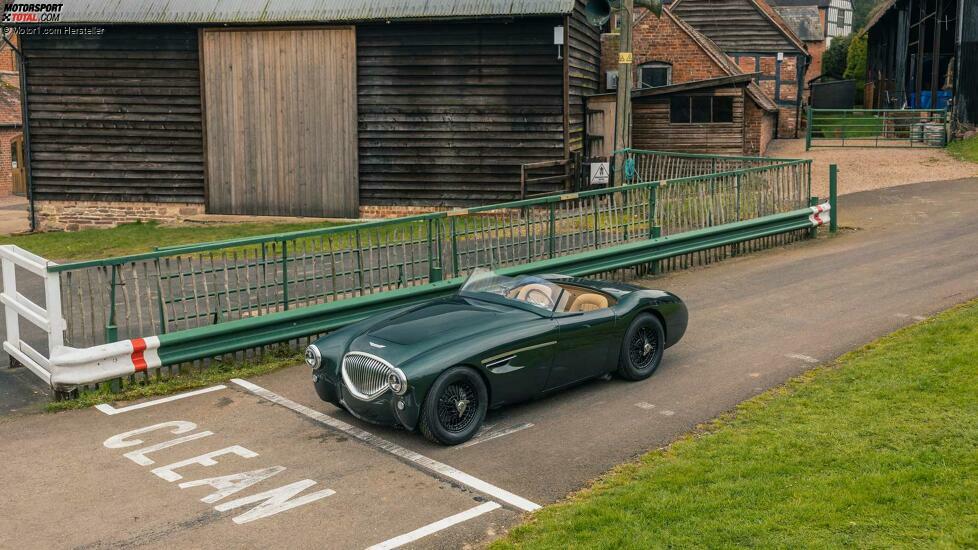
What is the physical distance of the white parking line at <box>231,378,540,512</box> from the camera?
23.9ft

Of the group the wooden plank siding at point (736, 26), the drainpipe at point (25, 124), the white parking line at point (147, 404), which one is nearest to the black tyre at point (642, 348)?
the white parking line at point (147, 404)

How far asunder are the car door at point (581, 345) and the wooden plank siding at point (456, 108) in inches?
528

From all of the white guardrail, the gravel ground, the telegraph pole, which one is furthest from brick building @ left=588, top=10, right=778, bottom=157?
the white guardrail

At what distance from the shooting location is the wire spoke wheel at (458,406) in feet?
27.4

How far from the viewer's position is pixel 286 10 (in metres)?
23.4

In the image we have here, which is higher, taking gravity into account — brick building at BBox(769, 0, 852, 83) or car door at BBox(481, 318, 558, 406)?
brick building at BBox(769, 0, 852, 83)

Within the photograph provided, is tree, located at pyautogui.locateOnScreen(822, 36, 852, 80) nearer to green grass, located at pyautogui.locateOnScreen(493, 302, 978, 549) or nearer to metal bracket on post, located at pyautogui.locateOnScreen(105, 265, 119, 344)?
green grass, located at pyautogui.locateOnScreen(493, 302, 978, 549)

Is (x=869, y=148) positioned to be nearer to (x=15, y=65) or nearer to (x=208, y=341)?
(x=208, y=341)

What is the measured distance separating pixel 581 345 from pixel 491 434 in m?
1.29

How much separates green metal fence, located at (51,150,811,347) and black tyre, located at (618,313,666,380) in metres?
3.12

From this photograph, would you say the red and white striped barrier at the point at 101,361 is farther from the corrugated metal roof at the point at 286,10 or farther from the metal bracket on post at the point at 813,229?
the corrugated metal roof at the point at 286,10

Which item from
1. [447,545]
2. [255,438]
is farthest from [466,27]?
[447,545]

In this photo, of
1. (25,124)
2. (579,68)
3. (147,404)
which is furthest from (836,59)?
(147,404)

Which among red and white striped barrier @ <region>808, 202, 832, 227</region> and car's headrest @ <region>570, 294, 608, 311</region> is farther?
red and white striped barrier @ <region>808, 202, 832, 227</region>
